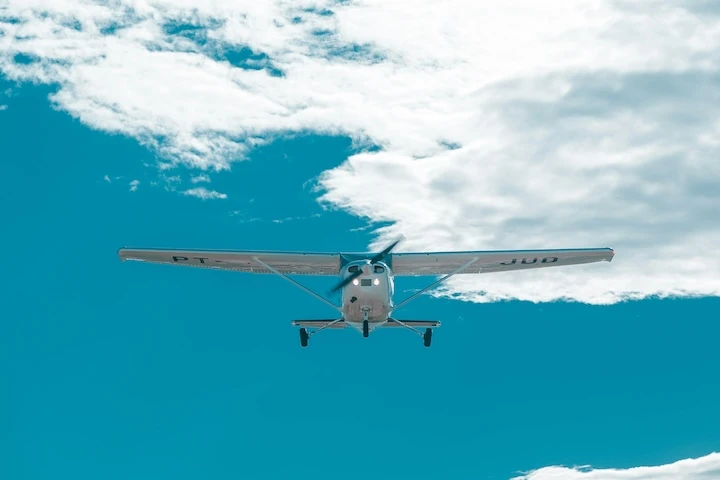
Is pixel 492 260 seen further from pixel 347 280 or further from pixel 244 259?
pixel 244 259

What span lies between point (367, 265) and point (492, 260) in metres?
9.54

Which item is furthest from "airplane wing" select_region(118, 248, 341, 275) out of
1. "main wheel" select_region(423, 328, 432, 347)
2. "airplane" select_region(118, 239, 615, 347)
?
"main wheel" select_region(423, 328, 432, 347)

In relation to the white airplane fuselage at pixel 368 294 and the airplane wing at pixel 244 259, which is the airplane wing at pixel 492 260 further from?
the white airplane fuselage at pixel 368 294

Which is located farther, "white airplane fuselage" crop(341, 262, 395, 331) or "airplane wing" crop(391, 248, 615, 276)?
"airplane wing" crop(391, 248, 615, 276)

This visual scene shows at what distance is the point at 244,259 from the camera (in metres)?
45.8

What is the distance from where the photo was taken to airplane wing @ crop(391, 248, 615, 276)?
45.7m

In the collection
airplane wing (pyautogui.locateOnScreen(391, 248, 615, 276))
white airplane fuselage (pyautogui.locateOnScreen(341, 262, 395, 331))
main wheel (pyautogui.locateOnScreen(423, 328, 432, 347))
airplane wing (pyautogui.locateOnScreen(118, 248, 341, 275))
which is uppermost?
airplane wing (pyautogui.locateOnScreen(118, 248, 341, 275))

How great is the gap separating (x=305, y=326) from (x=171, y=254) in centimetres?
792

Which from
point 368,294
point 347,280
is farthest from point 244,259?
point 368,294

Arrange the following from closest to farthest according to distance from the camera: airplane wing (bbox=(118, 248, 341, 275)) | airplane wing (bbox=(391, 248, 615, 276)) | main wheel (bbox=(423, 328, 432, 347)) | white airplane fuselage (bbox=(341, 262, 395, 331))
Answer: white airplane fuselage (bbox=(341, 262, 395, 331))
main wheel (bbox=(423, 328, 432, 347))
airplane wing (bbox=(118, 248, 341, 275))
airplane wing (bbox=(391, 248, 615, 276))

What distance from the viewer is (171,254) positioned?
45906 millimetres

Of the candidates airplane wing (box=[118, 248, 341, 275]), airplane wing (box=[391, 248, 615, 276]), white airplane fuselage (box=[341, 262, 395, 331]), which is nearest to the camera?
white airplane fuselage (box=[341, 262, 395, 331])

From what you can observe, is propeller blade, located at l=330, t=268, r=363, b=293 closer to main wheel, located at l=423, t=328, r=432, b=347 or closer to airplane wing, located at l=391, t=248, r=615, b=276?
airplane wing, located at l=391, t=248, r=615, b=276

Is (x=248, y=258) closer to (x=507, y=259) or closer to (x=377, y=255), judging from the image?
(x=377, y=255)
